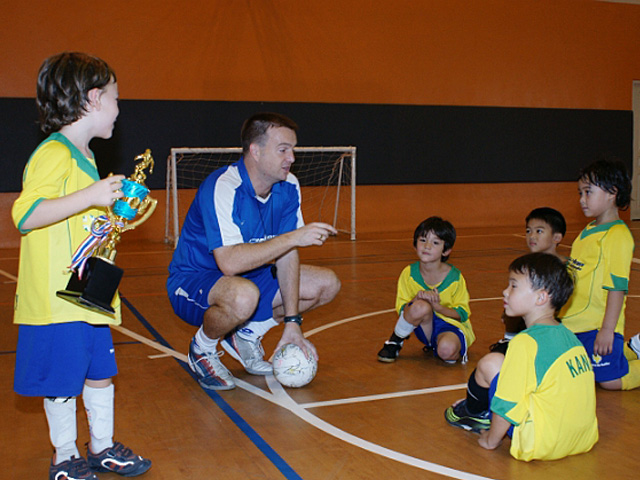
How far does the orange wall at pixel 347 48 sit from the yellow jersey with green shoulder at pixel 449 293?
6.01m

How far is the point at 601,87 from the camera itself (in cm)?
1121

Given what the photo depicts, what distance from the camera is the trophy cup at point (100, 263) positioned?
1918 millimetres

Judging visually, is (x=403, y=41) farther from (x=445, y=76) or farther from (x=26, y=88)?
(x=26, y=88)

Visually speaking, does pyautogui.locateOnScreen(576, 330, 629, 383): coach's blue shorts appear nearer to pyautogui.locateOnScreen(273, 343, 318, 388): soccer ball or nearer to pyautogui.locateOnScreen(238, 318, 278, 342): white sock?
pyautogui.locateOnScreen(273, 343, 318, 388): soccer ball

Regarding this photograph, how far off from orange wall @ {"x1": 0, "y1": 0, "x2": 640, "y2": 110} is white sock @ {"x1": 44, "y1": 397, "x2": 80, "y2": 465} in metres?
7.08

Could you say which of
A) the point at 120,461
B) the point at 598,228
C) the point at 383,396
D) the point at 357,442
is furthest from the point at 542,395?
the point at 120,461

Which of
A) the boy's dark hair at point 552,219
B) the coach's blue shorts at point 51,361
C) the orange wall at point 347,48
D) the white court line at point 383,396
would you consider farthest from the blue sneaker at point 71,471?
the orange wall at point 347,48

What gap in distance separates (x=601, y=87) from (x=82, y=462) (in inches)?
437

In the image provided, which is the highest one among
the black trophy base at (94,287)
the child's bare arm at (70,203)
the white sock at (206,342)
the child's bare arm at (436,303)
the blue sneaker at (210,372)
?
the child's bare arm at (70,203)

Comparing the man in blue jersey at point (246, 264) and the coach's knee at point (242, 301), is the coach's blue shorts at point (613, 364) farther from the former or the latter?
the coach's knee at point (242, 301)

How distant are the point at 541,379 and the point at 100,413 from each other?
1.44m

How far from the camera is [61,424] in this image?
2.07 m

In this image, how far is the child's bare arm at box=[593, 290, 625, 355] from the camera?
9.55ft

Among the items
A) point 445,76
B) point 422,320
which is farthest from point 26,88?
point 422,320
